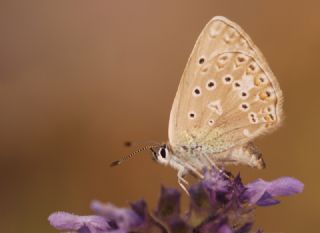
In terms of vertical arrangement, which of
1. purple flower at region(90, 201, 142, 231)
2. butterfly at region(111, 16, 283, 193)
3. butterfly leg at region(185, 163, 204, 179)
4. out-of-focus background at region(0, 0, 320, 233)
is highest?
out-of-focus background at region(0, 0, 320, 233)

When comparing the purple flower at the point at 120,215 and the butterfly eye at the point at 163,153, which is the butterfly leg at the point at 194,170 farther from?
the purple flower at the point at 120,215

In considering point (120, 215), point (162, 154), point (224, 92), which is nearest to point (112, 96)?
point (224, 92)

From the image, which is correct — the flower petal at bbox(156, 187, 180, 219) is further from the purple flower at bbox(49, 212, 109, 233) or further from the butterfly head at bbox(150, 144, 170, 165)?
the butterfly head at bbox(150, 144, 170, 165)

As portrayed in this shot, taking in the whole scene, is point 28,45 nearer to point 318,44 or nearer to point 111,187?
point 111,187

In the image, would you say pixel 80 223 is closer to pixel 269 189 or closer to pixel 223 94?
pixel 269 189

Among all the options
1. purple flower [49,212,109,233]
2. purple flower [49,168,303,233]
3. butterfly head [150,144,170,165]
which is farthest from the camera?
butterfly head [150,144,170,165]

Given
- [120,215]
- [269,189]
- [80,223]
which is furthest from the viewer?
[269,189]

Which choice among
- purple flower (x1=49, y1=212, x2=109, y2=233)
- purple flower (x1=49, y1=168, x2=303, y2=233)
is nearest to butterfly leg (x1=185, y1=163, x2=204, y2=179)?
purple flower (x1=49, y1=168, x2=303, y2=233)
